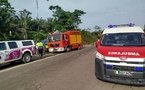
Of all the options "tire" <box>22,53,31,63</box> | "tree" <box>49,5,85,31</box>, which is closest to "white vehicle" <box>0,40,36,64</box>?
"tire" <box>22,53,31,63</box>

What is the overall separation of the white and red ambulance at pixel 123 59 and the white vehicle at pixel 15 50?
24.8 feet

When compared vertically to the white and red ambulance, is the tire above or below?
below

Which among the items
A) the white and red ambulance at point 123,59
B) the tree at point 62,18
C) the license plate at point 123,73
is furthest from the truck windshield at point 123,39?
the tree at point 62,18

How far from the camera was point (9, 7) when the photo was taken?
80.8 feet

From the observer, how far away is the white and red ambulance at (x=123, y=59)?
18.1 ft

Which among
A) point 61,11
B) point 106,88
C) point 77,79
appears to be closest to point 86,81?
point 77,79

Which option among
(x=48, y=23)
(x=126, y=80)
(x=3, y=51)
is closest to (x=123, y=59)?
(x=126, y=80)

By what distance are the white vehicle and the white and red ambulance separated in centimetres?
756

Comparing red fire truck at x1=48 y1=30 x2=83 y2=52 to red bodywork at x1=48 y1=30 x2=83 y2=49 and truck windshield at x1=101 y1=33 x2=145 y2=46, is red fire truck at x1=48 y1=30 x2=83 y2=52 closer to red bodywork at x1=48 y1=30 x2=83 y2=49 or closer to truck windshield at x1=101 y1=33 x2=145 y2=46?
red bodywork at x1=48 y1=30 x2=83 y2=49

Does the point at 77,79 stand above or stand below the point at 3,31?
below

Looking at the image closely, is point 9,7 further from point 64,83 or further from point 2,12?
point 64,83

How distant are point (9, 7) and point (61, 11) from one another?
19.0 meters

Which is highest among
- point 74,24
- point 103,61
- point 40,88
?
point 74,24

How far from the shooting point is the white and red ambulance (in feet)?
18.1
